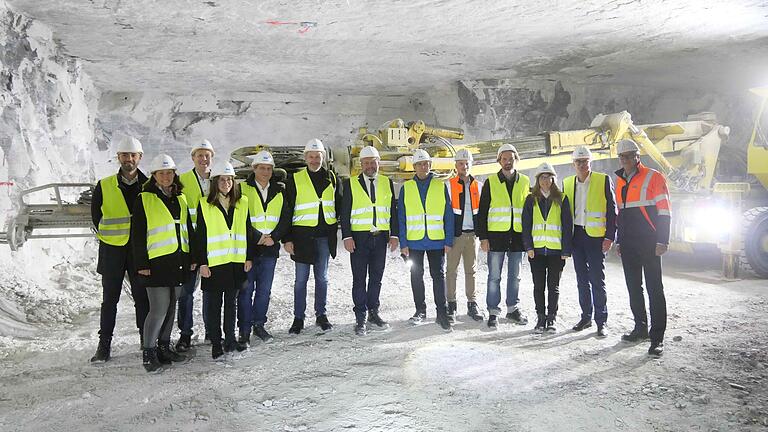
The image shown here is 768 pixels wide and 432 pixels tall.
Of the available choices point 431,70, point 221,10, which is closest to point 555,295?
point 221,10

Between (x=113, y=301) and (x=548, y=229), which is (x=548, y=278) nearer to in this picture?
(x=548, y=229)

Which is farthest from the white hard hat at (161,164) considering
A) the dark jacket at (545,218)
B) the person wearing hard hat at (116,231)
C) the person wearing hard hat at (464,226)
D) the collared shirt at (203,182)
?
the dark jacket at (545,218)

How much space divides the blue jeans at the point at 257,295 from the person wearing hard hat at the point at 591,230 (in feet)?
9.14

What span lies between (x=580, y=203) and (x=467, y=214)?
1.14m

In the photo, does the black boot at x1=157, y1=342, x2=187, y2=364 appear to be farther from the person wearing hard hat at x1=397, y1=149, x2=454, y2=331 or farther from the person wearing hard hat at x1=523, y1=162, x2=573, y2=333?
the person wearing hard hat at x1=523, y1=162, x2=573, y2=333

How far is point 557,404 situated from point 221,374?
2.35 meters

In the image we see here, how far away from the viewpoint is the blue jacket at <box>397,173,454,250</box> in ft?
16.2

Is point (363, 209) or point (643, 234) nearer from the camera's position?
point (643, 234)

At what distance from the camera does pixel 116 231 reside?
4055mm

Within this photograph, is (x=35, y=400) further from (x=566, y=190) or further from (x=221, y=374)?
A: (x=566, y=190)

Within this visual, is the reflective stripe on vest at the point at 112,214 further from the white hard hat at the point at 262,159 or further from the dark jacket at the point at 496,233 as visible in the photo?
the dark jacket at the point at 496,233

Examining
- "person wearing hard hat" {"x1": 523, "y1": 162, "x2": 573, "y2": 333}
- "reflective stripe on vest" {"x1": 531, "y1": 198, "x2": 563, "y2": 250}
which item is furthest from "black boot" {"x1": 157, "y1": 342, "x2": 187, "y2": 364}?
"reflective stripe on vest" {"x1": 531, "y1": 198, "x2": 563, "y2": 250}

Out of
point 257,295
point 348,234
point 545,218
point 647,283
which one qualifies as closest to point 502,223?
point 545,218

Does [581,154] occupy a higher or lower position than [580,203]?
higher
